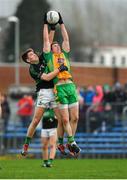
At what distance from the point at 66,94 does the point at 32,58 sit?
919 millimetres

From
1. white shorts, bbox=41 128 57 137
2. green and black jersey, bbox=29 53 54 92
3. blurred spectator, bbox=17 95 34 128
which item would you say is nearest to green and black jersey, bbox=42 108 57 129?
white shorts, bbox=41 128 57 137

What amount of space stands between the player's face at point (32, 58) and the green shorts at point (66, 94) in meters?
0.63

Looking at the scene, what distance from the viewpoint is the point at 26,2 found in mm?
89688

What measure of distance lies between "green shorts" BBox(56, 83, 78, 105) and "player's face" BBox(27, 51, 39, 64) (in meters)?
0.63

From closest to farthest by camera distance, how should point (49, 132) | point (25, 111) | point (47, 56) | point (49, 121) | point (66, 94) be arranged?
point (47, 56), point (66, 94), point (49, 132), point (49, 121), point (25, 111)

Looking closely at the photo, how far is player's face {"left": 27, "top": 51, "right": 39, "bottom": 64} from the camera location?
1648 cm

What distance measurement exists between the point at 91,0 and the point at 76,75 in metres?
19.3

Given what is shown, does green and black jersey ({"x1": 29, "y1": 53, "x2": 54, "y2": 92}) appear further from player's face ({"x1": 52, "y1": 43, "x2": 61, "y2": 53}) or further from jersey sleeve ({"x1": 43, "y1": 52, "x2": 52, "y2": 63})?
player's face ({"x1": 52, "y1": 43, "x2": 61, "y2": 53})

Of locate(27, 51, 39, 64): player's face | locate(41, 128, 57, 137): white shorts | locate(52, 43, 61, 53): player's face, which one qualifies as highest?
locate(52, 43, 61, 53): player's face

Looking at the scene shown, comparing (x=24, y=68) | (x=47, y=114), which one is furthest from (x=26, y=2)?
(x=47, y=114)

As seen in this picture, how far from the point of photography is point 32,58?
16.5 metres

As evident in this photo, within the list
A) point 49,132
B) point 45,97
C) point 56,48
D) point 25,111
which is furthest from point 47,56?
point 25,111

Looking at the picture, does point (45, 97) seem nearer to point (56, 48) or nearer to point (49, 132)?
point (56, 48)

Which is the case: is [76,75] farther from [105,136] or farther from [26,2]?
[105,136]
